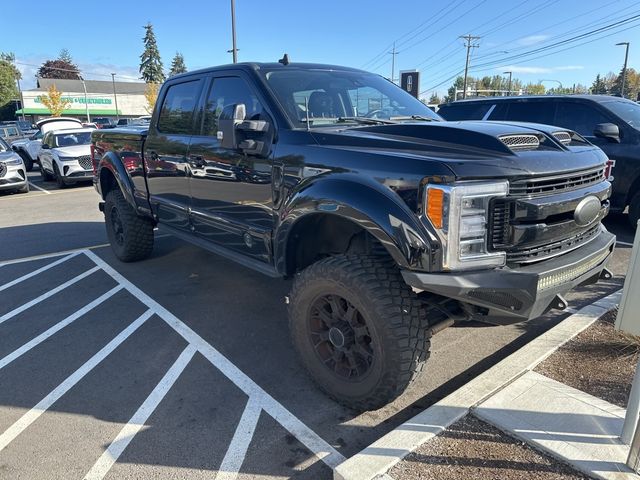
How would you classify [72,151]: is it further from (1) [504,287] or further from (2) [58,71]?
(2) [58,71]

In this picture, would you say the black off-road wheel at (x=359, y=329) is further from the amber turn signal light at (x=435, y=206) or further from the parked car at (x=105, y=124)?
the parked car at (x=105, y=124)

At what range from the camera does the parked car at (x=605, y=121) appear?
637 cm

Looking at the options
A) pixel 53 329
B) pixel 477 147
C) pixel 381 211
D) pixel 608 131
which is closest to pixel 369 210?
pixel 381 211

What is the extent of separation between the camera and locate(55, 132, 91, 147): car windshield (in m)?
13.9

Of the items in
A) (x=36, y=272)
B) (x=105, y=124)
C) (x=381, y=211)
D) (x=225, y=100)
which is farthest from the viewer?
(x=105, y=124)

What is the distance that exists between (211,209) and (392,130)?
1867mm

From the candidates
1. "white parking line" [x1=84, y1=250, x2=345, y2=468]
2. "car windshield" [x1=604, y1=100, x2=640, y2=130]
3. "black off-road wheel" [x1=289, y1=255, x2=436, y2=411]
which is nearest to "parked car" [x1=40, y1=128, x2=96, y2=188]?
"white parking line" [x1=84, y1=250, x2=345, y2=468]

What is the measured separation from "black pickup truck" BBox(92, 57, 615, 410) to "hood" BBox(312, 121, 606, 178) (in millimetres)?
11

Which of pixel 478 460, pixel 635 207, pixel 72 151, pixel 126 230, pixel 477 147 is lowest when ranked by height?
pixel 478 460

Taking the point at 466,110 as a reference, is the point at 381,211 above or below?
below

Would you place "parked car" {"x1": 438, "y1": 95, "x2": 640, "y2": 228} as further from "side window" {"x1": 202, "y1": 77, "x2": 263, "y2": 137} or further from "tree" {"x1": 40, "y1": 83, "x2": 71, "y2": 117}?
"tree" {"x1": 40, "y1": 83, "x2": 71, "y2": 117}

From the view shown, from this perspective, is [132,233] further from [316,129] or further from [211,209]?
[316,129]

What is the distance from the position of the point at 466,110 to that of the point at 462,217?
6.52m

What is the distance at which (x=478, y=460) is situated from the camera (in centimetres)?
231
